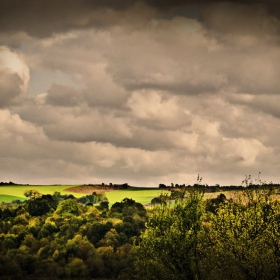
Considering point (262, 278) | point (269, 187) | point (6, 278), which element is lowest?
point (6, 278)

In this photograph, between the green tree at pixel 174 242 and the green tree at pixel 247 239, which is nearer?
the green tree at pixel 247 239

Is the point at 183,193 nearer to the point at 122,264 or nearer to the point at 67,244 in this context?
the point at 122,264

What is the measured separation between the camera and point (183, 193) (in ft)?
287

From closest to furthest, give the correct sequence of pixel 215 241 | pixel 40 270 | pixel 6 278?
pixel 215 241 < pixel 6 278 < pixel 40 270

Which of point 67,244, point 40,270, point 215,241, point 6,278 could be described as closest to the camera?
point 215,241

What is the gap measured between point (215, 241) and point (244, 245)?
4.91 meters

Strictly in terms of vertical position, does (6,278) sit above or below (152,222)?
below

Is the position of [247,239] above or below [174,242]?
above

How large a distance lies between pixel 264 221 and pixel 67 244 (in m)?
124

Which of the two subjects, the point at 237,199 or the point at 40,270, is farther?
the point at 40,270

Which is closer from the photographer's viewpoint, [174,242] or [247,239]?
[247,239]

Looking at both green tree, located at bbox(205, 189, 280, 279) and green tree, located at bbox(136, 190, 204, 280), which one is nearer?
green tree, located at bbox(205, 189, 280, 279)

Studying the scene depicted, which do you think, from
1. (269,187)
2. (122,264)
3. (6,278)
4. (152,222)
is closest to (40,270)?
(6,278)

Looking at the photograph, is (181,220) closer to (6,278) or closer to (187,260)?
(187,260)
